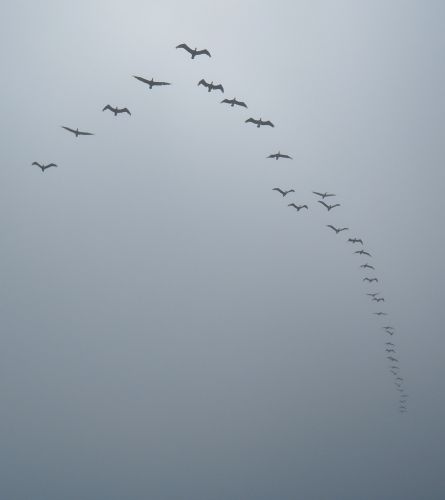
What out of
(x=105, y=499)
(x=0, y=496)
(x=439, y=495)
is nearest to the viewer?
(x=0, y=496)

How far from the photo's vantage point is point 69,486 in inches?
3986

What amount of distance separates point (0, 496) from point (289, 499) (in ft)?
235

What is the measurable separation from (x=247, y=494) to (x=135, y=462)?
31.8 metres

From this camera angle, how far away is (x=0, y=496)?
96.9 m

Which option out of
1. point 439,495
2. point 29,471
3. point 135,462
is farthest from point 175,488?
point 439,495

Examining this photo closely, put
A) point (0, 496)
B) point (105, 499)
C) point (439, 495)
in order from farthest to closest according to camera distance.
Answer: point (439, 495) → point (105, 499) → point (0, 496)

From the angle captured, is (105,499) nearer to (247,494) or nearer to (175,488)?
(175,488)

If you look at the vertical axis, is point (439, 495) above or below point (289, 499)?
above

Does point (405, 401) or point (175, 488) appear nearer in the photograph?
point (405, 401)

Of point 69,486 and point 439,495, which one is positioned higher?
point 439,495

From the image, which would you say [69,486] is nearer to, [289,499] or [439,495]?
[289,499]

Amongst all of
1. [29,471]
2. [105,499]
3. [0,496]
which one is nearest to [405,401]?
[105,499]

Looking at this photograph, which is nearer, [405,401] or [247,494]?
[405,401]

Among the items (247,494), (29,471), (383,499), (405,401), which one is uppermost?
(405,401)
